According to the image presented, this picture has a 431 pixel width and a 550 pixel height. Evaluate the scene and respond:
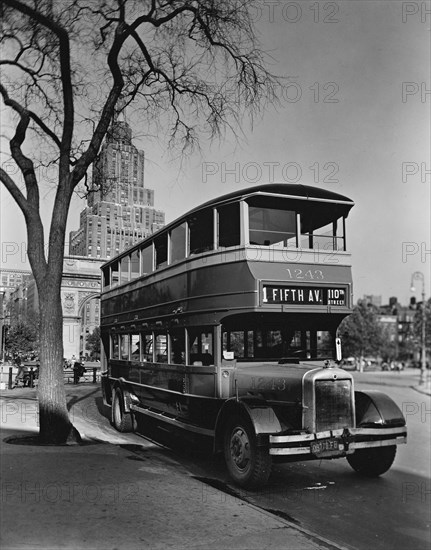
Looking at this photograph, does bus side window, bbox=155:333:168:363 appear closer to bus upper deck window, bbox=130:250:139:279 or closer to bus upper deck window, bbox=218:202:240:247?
bus upper deck window, bbox=130:250:139:279

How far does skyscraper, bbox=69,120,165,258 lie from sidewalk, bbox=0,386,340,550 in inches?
226

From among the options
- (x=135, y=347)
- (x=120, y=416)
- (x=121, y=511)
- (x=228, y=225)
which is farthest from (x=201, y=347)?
(x=120, y=416)

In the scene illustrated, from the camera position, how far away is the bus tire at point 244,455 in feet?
23.2

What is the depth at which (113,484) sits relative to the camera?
255 inches

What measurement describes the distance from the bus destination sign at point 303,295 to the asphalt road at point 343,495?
255 cm

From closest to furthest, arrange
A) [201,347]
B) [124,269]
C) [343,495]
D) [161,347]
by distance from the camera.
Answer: [343,495], [201,347], [161,347], [124,269]

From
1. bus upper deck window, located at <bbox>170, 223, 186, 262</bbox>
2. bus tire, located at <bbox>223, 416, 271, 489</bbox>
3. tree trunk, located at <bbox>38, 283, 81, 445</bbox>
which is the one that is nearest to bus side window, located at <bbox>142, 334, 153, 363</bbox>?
tree trunk, located at <bbox>38, 283, 81, 445</bbox>

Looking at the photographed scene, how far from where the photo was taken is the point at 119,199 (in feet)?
42.6

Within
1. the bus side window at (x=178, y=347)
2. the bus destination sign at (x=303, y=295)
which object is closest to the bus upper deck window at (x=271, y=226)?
the bus destination sign at (x=303, y=295)

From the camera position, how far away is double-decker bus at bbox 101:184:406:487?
288 inches

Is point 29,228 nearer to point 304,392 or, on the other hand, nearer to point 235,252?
point 235,252

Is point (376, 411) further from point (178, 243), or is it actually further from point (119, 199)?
point (119, 199)

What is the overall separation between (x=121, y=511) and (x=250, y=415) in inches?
88.4

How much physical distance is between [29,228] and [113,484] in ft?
17.8
